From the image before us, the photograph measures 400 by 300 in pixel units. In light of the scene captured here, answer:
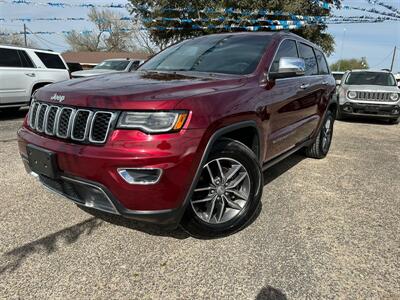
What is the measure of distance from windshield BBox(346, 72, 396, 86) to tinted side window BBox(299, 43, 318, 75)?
22.6 ft

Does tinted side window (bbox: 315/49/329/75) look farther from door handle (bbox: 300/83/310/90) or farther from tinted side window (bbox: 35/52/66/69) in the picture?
tinted side window (bbox: 35/52/66/69)

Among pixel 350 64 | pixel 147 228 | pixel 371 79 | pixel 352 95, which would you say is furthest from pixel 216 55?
pixel 350 64

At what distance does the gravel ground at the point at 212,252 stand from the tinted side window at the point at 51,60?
20.9ft

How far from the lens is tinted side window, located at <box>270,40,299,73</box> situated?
3.69 metres

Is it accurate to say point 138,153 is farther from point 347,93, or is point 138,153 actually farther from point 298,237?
point 347,93

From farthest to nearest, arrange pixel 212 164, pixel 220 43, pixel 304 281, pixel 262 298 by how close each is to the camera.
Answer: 1. pixel 220 43
2. pixel 212 164
3. pixel 304 281
4. pixel 262 298

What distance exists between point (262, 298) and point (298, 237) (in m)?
0.94

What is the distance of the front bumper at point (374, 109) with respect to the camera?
1048cm

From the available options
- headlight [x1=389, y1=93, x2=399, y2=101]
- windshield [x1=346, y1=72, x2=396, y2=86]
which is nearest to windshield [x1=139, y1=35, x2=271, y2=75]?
headlight [x1=389, y1=93, x2=399, y2=101]

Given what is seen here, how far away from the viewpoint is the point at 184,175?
8.23 ft

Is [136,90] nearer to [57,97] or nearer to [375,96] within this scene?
[57,97]

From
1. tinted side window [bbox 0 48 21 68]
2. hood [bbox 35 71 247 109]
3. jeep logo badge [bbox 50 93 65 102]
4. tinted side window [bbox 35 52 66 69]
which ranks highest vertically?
hood [bbox 35 71 247 109]

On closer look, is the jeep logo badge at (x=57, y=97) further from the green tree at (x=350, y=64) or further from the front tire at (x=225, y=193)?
the green tree at (x=350, y=64)

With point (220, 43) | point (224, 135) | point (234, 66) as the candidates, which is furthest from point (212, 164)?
point (220, 43)
